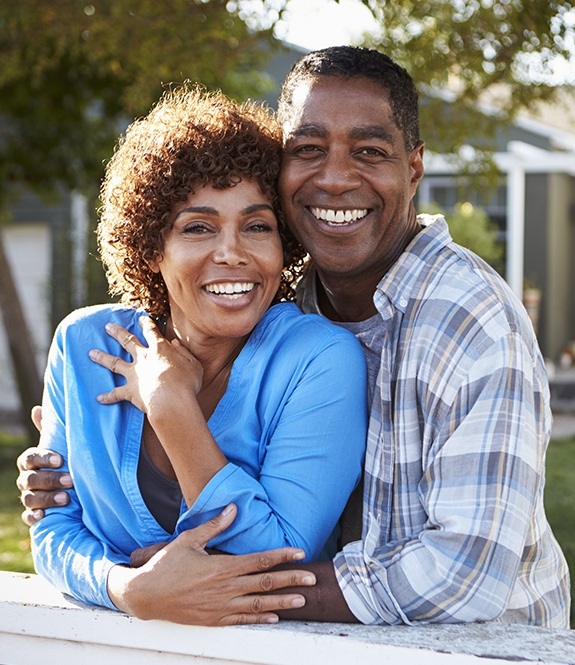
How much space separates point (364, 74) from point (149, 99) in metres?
4.50

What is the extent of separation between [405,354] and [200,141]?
804mm

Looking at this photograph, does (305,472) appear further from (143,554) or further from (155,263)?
(155,263)

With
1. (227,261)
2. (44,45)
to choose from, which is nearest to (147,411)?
(227,261)

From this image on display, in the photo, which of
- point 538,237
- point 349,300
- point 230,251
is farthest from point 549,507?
point 538,237

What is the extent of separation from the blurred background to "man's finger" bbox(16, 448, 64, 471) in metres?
2.15

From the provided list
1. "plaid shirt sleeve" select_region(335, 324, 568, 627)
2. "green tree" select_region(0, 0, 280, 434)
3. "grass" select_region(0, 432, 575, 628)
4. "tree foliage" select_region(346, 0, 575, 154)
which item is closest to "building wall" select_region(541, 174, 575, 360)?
"grass" select_region(0, 432, 575, 628)

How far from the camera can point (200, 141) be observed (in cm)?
276

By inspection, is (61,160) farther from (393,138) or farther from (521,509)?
Answer: (521,509)

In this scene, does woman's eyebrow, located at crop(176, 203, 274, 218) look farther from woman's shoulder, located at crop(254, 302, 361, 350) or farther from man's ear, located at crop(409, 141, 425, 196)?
man's ear, located at crop(409, 141, 425, 196)

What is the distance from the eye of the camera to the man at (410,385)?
239 centimetres

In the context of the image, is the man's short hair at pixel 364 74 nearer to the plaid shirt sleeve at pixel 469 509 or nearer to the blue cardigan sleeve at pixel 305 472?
the blue cardigan sleeve at pixel 305 472

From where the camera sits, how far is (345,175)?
2838mm

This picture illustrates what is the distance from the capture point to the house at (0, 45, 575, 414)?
496 inches

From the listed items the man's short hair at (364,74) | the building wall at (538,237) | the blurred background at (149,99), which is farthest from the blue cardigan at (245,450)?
the building wall at (538,237)
